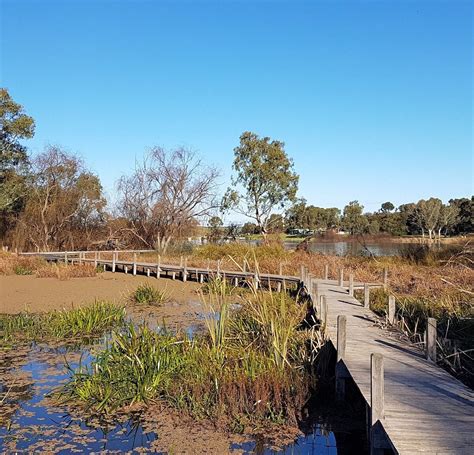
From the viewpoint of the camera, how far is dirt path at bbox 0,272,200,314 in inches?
567

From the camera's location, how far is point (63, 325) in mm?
10062

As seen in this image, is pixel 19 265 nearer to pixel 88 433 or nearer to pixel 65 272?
pixel 65 272

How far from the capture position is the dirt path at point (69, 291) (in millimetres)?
14414

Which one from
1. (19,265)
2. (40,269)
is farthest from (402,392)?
(19,265)

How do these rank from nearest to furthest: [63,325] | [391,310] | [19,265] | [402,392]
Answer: [402,392], [391,310], [63,325], [19,265]

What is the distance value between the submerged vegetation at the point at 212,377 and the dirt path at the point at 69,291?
707cm

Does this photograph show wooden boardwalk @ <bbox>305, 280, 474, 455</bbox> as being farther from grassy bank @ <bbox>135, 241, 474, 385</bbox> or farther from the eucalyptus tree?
the eucalyptus tree

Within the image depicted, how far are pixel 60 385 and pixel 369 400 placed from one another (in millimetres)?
4294

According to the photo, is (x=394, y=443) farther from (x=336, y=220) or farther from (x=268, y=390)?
(x=336, y=220)

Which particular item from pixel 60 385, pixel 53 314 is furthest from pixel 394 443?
pixel 53 314

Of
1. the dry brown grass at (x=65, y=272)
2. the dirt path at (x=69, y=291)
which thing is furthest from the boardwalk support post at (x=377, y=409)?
the dry brown grass at (x=65, y=272)

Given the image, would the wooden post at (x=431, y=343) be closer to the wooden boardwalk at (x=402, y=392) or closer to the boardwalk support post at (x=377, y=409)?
the wooden boardwalk at (x=402, y=392)

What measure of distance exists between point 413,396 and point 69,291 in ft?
45.7

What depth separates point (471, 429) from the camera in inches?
164
